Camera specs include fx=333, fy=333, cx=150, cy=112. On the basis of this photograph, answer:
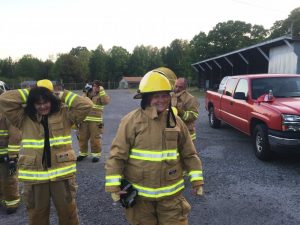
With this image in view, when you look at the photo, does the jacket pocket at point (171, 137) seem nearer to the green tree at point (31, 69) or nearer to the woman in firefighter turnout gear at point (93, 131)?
the woman in firefighter turnout gear at point (93, 131)

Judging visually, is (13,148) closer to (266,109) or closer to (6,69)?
(266,109)

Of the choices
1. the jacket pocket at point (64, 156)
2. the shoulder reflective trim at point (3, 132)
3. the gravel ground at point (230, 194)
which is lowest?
the gravel ground at point (230, 194)

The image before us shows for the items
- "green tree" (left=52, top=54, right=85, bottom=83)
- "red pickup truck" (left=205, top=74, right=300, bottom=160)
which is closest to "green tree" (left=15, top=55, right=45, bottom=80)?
"green tree" (left=52, top=54, right=85, bottom=83)

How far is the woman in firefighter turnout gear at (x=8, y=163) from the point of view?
4453mm

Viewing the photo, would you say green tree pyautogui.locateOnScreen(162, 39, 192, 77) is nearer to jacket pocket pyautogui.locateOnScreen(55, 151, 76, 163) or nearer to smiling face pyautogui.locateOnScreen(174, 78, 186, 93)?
smiling face pyautogui.locateOnScreen(174, 78, 186, 93)

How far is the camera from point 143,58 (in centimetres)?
10475

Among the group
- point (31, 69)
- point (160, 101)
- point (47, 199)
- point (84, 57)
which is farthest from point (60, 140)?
point (84, 57)

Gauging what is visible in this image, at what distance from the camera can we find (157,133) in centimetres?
287

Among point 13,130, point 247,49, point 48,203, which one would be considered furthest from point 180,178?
point 247,49

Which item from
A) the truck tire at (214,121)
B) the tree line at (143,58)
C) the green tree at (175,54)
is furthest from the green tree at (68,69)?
the truck tire at (214,121)

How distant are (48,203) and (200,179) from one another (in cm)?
163

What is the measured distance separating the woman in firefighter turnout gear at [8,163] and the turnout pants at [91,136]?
2.62 m

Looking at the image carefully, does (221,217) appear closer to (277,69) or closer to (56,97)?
(56,97)

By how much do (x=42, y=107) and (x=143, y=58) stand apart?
10275cm
